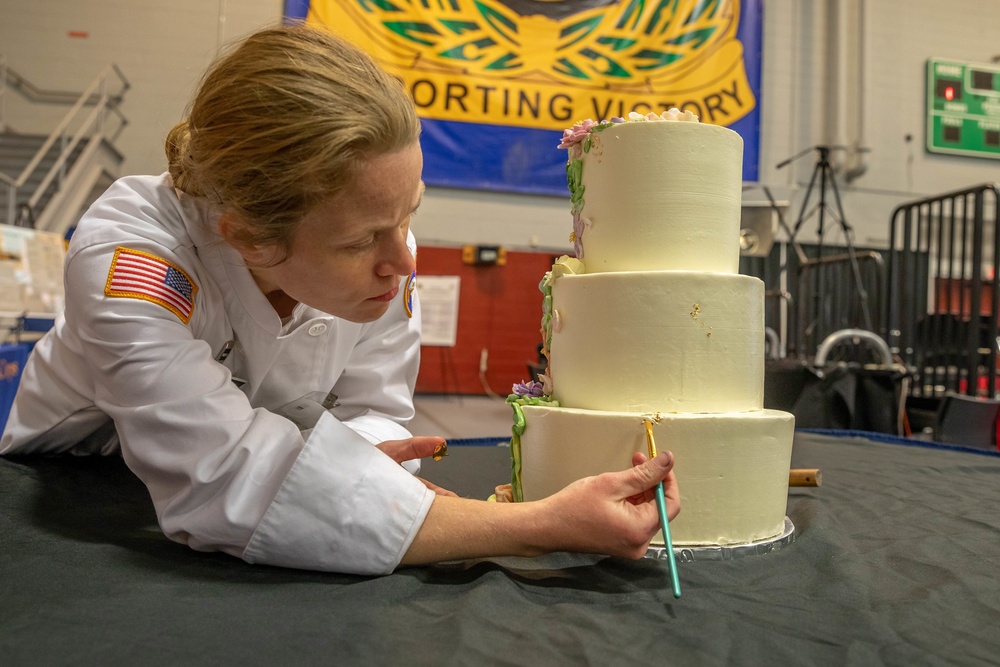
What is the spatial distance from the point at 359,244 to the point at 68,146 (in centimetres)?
539

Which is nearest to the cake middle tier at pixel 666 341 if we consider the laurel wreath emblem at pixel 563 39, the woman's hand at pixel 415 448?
the woman's hand at pixel 415 448

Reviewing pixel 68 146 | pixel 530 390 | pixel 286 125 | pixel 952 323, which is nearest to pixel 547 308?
pixel 530 390

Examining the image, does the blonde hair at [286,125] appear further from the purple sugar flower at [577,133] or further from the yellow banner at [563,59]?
the yellow banner at [563,59]

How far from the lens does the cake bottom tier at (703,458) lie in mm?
979

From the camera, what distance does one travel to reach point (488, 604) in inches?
28.7

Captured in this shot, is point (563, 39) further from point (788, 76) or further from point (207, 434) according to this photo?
point (207, 434)

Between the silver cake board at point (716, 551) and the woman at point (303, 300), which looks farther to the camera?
the silver cake board at point (716, 551)

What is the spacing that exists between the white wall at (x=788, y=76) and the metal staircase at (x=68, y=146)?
95 millimetres

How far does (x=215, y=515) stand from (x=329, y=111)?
0.46 m

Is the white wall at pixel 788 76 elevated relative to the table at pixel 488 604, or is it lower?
elevated

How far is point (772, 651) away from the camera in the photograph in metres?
0.65

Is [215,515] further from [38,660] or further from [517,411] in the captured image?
[517,411]

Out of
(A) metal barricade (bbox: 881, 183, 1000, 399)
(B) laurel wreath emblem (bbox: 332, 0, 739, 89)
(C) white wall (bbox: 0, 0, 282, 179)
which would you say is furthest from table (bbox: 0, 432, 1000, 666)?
(C) white wall (bbox: 0, 0, 282, 179)

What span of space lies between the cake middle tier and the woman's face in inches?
12.0
